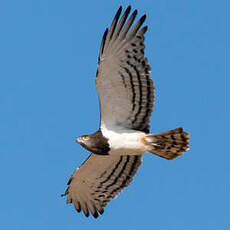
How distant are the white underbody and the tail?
0.14 meters

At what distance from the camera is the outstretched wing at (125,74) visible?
37.7 feet

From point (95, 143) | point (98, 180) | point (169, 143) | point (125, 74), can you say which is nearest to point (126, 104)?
point (125, 74)

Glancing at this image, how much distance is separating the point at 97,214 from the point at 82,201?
0.40 m

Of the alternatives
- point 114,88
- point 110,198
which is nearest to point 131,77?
point 114,88

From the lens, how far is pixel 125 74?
11695mm

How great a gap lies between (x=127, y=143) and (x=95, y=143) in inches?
22.8

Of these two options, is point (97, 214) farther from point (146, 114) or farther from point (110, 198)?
point (146, 114)

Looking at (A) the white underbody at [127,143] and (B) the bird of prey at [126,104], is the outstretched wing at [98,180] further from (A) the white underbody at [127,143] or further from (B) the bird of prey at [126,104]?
(A) the white underbody at [127,143]

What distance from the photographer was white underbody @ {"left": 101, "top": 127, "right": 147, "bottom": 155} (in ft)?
38.9

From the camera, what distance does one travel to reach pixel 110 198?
13125 mm

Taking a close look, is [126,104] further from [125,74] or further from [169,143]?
[169,143]

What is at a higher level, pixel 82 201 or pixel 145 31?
pixel 145 31

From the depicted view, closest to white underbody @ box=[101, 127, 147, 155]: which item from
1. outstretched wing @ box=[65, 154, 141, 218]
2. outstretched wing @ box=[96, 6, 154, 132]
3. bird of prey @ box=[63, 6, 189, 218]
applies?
bird of prey @ box=[63, 6, 189, 218]

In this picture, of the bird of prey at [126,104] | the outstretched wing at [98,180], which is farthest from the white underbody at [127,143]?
the outstretched wing at [98,180]
